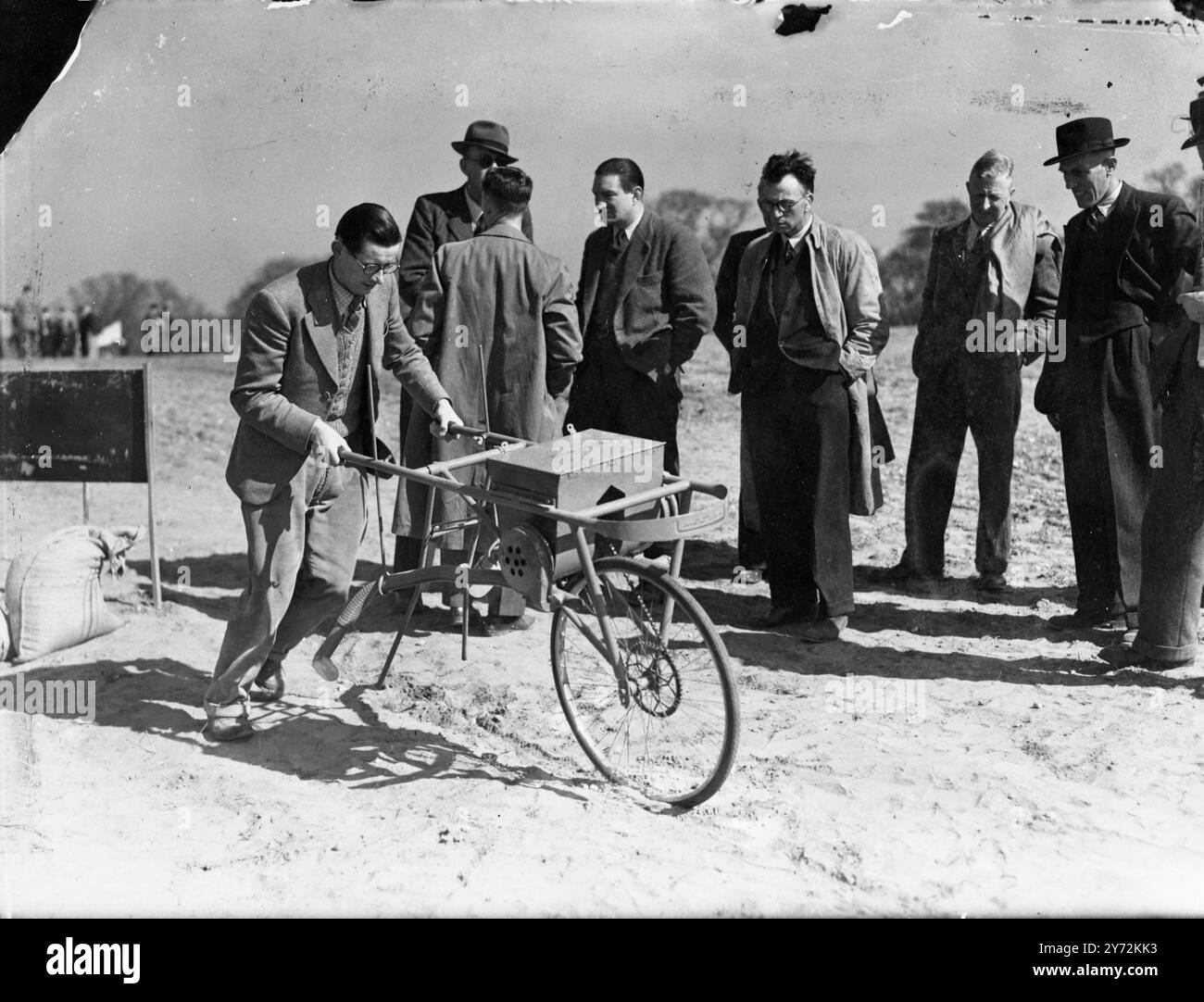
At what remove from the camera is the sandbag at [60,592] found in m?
6.20

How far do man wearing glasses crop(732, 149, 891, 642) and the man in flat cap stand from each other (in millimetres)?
698

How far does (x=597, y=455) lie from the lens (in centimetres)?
469

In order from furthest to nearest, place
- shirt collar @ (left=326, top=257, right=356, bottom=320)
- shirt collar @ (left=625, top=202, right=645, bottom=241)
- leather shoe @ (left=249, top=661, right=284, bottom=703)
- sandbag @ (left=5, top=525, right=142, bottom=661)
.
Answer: shirt collar @ (left=625, top=202, right=645, bottom=241) → sandbag @ (left=5, top=525, right=142, bottom=661) → leather shoe @ (left=249, top=661, right=284, bottom=703) → shirt collar @ (left=326, top=257, right=356, bottom=320)

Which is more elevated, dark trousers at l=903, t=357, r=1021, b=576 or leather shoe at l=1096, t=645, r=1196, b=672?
dark trousers at l=903, t=357, r=1021, b=576

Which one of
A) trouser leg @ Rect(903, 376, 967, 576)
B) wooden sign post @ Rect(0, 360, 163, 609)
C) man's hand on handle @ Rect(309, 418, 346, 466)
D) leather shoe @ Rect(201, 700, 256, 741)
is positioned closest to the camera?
man's hand on handle @ Rect(309, 418, 346, 466)

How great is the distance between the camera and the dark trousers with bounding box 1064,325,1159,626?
649 centimetres

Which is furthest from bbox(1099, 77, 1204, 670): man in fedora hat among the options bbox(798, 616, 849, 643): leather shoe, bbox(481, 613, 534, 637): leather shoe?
bbox(481, 613, 534, 637): leather shoe

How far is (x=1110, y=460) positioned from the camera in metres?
6.57

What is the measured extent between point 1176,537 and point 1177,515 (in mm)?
91

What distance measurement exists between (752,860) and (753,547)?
3456 mm

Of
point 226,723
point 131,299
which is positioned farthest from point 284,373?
point 131,299

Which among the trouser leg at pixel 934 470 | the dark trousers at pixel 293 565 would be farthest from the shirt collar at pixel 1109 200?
the dark trousers at pixel 293 565

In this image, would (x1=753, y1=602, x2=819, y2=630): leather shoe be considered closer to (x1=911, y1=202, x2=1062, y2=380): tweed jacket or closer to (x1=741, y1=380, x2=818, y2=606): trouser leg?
(x1=741, y1=380, x2=818, y2=606): trouser leg
